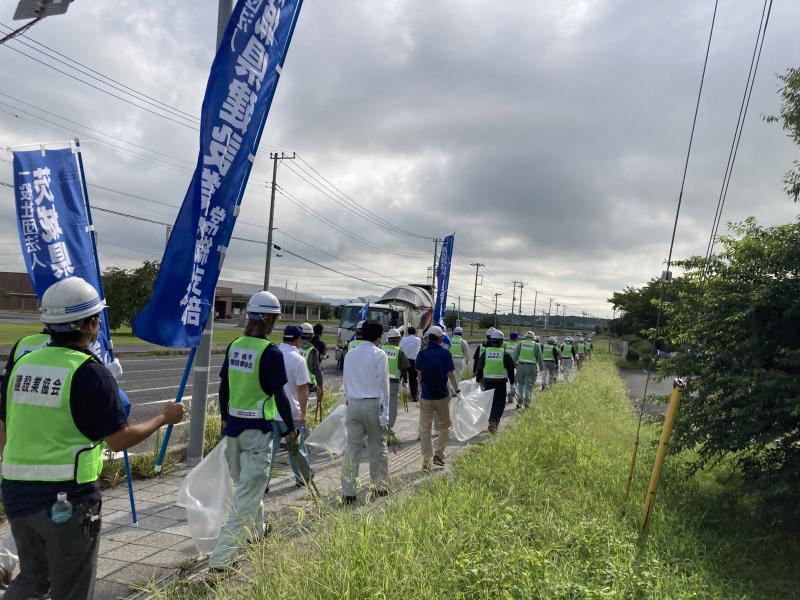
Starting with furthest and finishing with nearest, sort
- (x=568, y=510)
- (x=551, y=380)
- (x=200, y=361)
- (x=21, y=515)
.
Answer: (x=551, y=380) → (x=200, y=361) → (x=568, y=510) → (x=21, y=515)

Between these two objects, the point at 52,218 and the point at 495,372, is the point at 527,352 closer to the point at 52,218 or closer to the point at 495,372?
the point at 495,372

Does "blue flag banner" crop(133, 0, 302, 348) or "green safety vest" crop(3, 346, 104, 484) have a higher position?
"blue flag banner" crop(133, 0, 302, 348)

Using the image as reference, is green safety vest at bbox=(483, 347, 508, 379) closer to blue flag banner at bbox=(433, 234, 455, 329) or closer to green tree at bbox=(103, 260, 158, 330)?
blue flag banner at bbox=(433, 234, 455, 329)

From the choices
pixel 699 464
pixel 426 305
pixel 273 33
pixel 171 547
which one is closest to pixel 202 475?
pixel 171 547

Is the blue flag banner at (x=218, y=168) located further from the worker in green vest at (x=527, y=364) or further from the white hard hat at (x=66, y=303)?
the worker in green vest at (x=527, y=364)

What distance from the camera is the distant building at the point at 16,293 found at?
63844 millimetres

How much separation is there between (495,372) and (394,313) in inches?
552

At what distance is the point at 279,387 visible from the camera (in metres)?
4.25

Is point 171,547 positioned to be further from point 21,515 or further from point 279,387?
point 21,515

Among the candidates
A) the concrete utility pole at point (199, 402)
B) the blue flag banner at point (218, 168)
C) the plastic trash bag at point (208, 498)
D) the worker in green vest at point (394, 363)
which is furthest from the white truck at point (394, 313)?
the plastic trash bag at point (208, 498)

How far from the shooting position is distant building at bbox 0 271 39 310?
63844 mm

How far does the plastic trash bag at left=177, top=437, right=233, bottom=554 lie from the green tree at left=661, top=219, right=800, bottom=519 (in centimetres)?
436

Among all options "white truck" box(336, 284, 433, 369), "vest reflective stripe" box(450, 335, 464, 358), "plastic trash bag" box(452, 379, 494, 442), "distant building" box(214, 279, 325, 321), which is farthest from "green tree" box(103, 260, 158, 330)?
"distant building" box(214, 279, 325, 321)

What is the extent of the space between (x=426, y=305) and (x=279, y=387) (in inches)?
935
